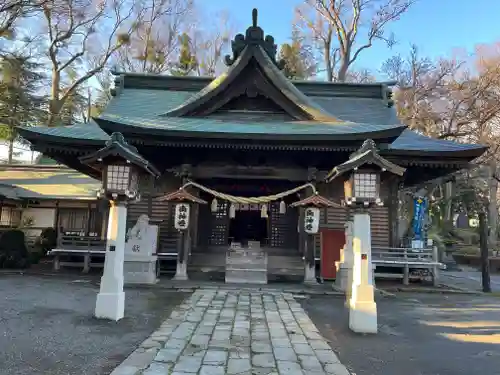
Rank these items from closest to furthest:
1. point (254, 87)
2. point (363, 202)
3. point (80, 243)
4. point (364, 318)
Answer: point (364, 318)
point (363, 202)
point (254, 87)
point (80, 243)

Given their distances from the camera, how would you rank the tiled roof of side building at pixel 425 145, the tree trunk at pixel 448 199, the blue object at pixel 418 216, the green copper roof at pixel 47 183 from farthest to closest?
the tree trunk at pixel 448 199 → the green copper roof at pixel 47 183 → the blue object at pixel 418 216 → the tiled roof of side building at pixel 425 145

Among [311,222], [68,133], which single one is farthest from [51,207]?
[311,222]

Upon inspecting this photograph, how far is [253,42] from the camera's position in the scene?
13469mm

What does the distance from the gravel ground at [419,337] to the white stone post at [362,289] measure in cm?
24

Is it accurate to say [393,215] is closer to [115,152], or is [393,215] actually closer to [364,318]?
[364,318]

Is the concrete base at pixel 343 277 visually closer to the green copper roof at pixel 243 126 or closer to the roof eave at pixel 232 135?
the roof eave at pixel 232 135

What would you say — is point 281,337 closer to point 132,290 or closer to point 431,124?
point 132,290

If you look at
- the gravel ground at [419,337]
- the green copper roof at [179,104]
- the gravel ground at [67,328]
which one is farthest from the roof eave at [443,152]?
the gravel ground at [67,328]

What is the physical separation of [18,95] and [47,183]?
6.82 meters

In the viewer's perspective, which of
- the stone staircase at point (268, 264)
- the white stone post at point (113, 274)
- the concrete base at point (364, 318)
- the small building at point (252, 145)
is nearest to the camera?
the concrete base at point (364, 318)

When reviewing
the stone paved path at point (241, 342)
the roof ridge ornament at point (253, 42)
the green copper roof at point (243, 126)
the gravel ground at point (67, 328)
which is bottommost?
the gravel ground at point (67, 328)

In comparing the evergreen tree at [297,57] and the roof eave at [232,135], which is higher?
the evergreen tree at [297,57]

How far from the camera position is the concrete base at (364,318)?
6.99 m

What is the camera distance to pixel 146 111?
47.9 ft
